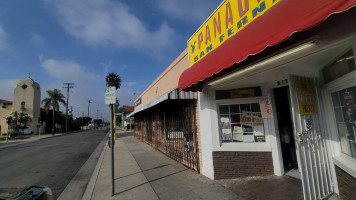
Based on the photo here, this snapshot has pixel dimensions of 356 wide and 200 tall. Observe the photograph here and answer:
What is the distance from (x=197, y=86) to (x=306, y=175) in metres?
3.25

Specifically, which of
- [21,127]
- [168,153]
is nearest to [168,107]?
[168,153]

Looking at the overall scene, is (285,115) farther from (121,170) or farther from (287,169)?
(121,170)

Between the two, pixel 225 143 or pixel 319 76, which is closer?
pixel 319 76

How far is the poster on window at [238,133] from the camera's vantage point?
5.06 m

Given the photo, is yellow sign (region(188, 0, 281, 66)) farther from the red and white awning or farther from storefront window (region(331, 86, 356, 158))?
storefront window (region(331, 86, 356, 158))

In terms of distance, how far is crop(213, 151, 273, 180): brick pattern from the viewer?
4.80 m

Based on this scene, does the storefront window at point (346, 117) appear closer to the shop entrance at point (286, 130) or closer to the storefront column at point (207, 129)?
the shop entrance at point (286, 130)

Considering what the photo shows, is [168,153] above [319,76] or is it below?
below

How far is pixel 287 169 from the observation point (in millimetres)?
5141

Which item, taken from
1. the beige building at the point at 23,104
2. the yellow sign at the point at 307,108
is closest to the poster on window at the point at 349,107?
the yellow sign at the point at 307,108

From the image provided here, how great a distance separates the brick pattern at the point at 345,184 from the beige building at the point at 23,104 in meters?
47.5

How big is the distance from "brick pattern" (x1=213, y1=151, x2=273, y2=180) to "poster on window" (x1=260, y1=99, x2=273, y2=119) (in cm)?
105

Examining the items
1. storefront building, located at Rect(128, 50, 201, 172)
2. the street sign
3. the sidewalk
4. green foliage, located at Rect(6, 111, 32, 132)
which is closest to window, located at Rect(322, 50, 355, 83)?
the sidewalk

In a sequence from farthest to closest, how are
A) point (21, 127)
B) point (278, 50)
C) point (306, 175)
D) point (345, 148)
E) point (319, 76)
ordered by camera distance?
point (21, 127) < point (319, 76) < point (345, 148) < point (306, 175) < point (278, 50)
